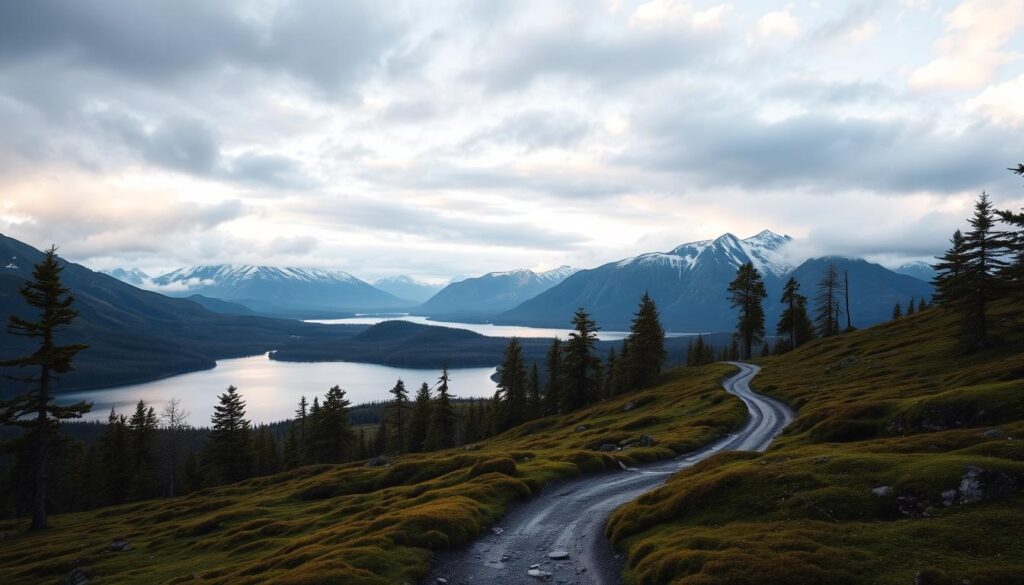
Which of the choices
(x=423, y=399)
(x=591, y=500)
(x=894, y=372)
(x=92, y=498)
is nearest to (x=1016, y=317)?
(x=894, y=372)

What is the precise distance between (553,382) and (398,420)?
106ft

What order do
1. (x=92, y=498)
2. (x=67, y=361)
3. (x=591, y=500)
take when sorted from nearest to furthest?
(x=591, y=500)
(x=67, y=361)
(x=92, y=498)

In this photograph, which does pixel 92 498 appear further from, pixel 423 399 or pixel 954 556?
pixel 954 556

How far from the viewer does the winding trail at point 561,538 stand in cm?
2259

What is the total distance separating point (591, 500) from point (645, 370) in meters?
70.7

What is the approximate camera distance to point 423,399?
10656 centimetres

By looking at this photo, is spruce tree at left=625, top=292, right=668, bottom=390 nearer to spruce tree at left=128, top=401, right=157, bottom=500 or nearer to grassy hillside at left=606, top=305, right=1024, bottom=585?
grassy hillside at left=606, top=305, right=1024, bottom=585

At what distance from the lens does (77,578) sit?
3609cm

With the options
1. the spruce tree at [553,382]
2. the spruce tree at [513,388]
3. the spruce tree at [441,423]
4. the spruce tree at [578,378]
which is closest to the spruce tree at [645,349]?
the spruce tree at [578,378]

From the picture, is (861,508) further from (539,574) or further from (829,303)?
(829,303)

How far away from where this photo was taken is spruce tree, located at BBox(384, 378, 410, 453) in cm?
10388

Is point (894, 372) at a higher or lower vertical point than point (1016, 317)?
lower

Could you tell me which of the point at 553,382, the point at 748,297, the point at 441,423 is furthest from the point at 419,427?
the point at 748,297

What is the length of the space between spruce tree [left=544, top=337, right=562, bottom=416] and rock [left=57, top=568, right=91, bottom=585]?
79389 millimetres
